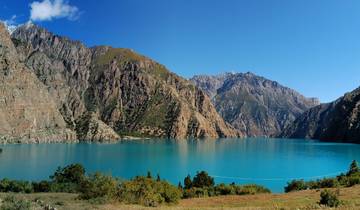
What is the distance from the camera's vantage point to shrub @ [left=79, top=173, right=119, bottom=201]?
35.1 meters

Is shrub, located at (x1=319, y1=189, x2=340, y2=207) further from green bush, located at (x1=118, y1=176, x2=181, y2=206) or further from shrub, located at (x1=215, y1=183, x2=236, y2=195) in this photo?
shrub, located at (x1=215, y1=183, x2=236, y2=195)

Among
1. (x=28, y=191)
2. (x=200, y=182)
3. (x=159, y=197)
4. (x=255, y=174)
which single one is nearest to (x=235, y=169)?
(x=255, y=174)

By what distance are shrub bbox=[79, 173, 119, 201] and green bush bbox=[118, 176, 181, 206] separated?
76cm

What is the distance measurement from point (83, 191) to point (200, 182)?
26.2 meters

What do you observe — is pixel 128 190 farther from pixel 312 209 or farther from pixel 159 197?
pixel 312 209

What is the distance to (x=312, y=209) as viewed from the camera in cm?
2483

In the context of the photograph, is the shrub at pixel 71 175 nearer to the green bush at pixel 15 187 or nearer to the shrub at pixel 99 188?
the green bush at pixel 15 187

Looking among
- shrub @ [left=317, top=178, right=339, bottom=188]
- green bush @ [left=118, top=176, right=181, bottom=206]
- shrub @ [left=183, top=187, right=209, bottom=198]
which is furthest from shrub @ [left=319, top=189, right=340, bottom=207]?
shrub @ [left=317, top=178, right=339, bottom=188]

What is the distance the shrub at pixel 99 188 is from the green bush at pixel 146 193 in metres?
0.76

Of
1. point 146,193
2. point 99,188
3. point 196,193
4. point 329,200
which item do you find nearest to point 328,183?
point 196,193

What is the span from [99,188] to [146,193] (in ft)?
14.3

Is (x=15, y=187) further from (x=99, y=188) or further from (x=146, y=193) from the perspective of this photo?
(x=146, y=193)

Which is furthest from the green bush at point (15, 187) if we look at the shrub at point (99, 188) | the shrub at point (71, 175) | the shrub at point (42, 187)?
the shrub at point (99, 188)

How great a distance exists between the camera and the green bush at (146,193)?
34281 millimetres
